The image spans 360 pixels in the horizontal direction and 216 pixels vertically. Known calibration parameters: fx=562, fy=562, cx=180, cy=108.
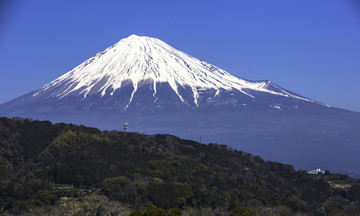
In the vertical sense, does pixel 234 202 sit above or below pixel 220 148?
below

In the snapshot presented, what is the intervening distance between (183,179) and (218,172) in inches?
439

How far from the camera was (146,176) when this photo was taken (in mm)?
97062

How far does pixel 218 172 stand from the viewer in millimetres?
108938

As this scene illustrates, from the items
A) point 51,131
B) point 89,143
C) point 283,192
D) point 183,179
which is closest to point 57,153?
point 89,143

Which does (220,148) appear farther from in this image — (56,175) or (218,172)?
(56,175)

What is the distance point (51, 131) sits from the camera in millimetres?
115125

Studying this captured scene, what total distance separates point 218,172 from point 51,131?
115ft

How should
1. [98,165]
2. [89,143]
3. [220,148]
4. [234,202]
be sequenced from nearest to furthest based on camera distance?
1. [234,202]
2. [98,165]
3. [89,143]
4. [220,148]

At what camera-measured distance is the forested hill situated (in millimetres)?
78062

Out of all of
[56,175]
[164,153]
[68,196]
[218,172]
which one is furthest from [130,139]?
[68,196]

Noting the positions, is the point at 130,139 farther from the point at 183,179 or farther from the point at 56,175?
the point at 56,175

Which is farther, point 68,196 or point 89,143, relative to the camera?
point 89,143

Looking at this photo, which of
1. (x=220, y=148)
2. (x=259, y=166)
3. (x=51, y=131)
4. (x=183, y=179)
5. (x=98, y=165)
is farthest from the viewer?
(x=220, y=148)

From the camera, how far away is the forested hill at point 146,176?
256 feet
